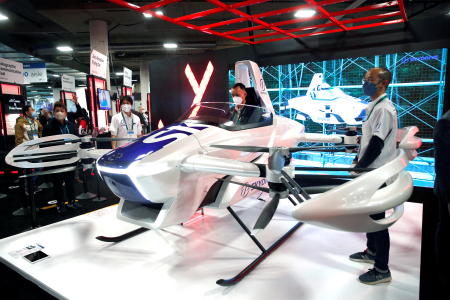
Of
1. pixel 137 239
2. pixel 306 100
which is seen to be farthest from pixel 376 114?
pixel 306 100

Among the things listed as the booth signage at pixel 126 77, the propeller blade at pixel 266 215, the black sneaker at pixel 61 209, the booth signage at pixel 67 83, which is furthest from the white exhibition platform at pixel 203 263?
the booth signage at pixel 67 83

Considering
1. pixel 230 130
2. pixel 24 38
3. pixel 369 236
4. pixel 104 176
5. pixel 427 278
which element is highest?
pixel 24 38

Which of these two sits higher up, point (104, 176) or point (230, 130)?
point (230, 130)

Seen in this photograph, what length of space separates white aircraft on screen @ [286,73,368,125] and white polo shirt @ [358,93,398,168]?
12.0 ft

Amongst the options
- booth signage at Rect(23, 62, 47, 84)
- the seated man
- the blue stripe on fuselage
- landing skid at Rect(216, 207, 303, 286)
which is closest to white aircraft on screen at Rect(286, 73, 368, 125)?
the seated man

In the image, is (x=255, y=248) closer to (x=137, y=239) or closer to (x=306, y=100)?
(x=137, y=239)

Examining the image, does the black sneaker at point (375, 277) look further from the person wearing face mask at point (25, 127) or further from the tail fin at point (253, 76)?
the person wearing face mask at point (25, 127)

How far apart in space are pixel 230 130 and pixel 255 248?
4.28 ft

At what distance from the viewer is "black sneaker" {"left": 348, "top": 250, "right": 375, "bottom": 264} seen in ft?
9.12

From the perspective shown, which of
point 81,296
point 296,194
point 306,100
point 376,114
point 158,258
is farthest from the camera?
point 306,100

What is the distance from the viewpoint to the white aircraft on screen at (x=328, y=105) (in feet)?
20.0

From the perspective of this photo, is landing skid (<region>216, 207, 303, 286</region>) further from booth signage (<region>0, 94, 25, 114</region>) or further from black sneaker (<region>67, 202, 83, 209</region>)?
booth signage (<region>0, 94, 25, 114</region>)

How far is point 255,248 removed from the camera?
3.16 m

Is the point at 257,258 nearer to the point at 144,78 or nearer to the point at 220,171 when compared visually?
the point at 220,171
